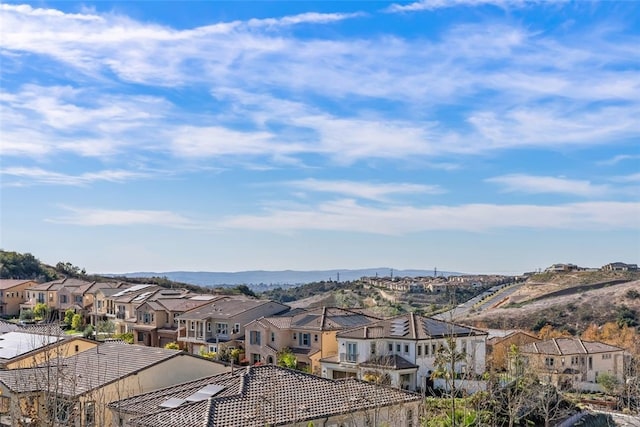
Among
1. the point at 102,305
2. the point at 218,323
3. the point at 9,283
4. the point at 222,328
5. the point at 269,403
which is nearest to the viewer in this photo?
the point at 269,403

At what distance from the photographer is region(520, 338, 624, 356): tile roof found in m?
43.0

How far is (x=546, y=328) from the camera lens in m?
62.3

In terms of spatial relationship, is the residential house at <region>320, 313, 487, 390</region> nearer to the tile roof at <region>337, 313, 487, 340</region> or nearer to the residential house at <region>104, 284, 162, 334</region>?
the tile roof at <region>337, 313, 487, 340</region>

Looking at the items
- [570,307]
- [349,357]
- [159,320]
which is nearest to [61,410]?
[349,357]

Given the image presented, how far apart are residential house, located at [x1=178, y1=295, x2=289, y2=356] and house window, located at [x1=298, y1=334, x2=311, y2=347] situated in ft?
17.4

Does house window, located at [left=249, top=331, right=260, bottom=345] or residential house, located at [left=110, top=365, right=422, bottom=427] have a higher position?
residential house, located at [left=110, top=365, right=422, bottom=427]

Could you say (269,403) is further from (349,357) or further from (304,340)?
(304,340)

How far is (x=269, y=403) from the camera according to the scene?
64.1ft

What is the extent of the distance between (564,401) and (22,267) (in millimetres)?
78673

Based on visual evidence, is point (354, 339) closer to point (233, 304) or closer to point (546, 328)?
point (233, 304)

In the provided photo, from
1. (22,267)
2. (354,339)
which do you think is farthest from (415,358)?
(22,267)

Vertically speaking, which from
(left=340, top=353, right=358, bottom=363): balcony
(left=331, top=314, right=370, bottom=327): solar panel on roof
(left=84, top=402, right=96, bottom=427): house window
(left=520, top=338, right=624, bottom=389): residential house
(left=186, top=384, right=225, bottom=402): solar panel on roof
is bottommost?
(left=520, top=338, right=624, bottom=389): residential house

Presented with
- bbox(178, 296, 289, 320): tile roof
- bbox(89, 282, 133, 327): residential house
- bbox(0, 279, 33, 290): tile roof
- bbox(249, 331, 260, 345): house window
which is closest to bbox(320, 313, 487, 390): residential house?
bbox(249, 331, 260, 345): house window

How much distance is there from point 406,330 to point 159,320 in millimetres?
23704
